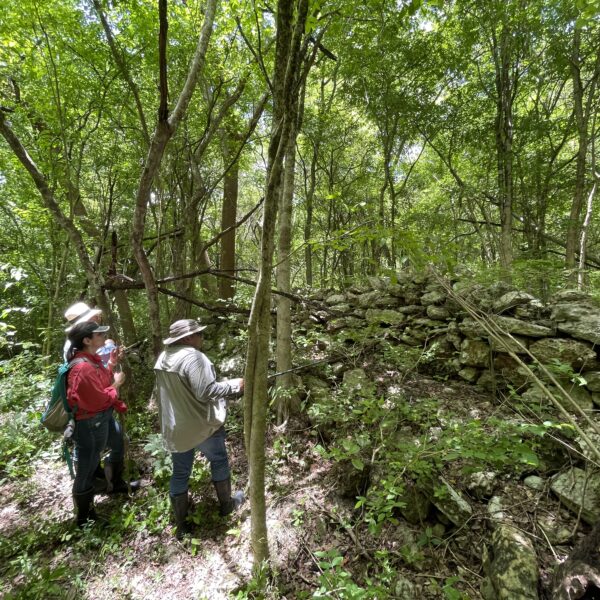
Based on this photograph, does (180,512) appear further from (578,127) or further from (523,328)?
(578,127)

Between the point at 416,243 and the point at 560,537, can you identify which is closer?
the point at 416,243

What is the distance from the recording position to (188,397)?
9.13ft

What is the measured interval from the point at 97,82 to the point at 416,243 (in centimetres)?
543

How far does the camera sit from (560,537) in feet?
7.14

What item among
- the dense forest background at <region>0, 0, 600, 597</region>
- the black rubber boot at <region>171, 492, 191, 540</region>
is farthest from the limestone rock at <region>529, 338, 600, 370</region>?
the black rubber boot at <region>171, 492, 191, 540</region>

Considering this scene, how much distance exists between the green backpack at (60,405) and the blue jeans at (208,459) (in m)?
1.13

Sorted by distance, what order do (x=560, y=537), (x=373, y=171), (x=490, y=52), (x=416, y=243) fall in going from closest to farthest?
1. (x=416, y=243)
2. (x=560, y=537)
3. (x=490, y=52)
4. (x=373, y=171)

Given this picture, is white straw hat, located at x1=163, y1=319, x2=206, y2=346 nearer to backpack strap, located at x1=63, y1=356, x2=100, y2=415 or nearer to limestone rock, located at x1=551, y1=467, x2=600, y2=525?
backpack strap, located at x1=63, y1=356, x2=100, y2=415

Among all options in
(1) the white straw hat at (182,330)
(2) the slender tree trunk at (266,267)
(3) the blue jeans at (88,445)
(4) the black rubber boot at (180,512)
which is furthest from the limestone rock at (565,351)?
(3) the blue jeans at (88,445)

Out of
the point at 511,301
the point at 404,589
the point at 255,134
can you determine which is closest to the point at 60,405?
the point at 404,589

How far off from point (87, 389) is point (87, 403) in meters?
0.15

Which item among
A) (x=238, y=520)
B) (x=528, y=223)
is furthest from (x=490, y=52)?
(x=238, y=520)

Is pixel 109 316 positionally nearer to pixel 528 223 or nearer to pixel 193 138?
pixel 193 138

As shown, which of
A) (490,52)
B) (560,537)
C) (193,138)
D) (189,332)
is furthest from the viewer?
(490,52)
